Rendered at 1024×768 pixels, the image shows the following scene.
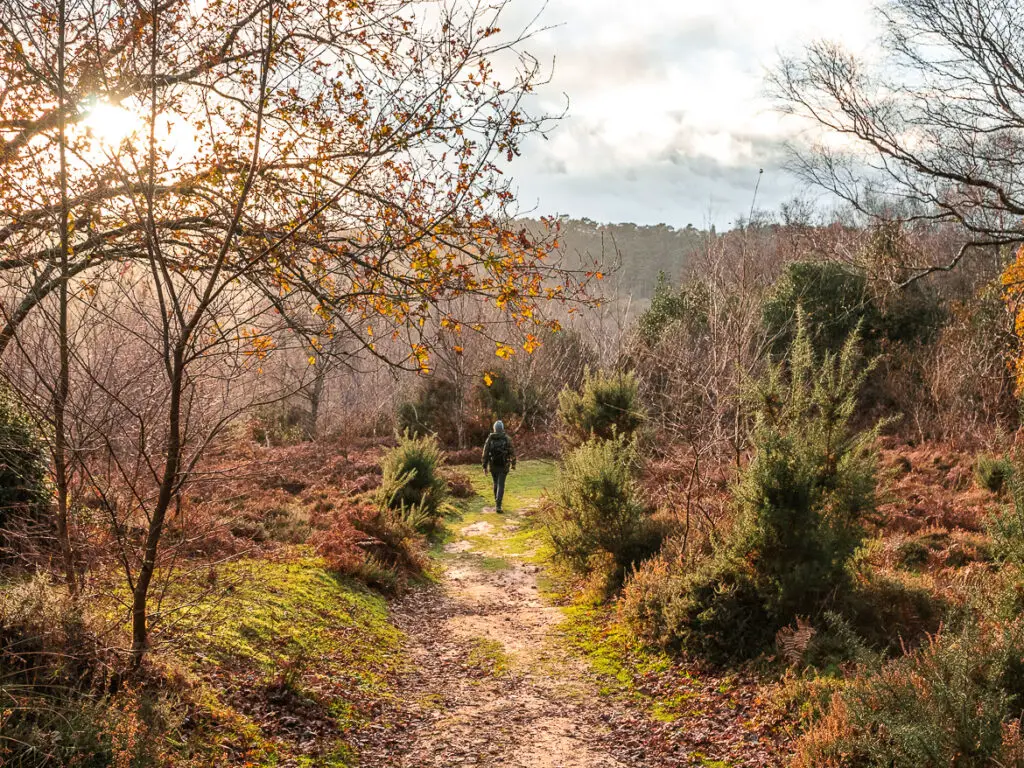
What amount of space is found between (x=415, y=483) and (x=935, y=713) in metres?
10.7

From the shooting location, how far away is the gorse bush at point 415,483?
1317 centimetres

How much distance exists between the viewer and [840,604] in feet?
22.6

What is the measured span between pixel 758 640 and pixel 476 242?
4.86 meters

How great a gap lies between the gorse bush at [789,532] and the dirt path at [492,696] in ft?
4.77

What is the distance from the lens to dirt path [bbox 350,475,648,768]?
5.65 meters

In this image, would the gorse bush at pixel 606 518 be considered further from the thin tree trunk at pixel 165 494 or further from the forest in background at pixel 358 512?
the thin tree trunk at pixel 165 494

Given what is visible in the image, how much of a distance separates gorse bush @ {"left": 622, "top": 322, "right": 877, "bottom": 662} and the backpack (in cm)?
832

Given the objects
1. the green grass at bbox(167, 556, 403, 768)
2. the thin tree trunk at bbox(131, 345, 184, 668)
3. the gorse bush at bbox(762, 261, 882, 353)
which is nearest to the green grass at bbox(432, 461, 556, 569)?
the green grass at bbox(167, 556, 403, 768)

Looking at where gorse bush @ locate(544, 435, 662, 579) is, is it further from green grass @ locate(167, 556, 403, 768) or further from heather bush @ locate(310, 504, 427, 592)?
green grass @ locate(167, 556, 403, 768)

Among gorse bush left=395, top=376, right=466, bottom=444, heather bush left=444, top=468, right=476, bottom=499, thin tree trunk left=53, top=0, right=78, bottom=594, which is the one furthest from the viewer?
gorse bush left=395, top=376, right=466, bottom=444

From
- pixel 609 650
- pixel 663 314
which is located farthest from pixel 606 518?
pixel 663 314

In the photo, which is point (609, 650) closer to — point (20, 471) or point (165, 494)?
point (165, 494)

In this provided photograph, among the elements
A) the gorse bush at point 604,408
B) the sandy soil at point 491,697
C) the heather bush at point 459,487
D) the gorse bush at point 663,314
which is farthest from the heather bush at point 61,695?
the gorse bush at point 663,314

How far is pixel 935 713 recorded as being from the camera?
14.1 ft
